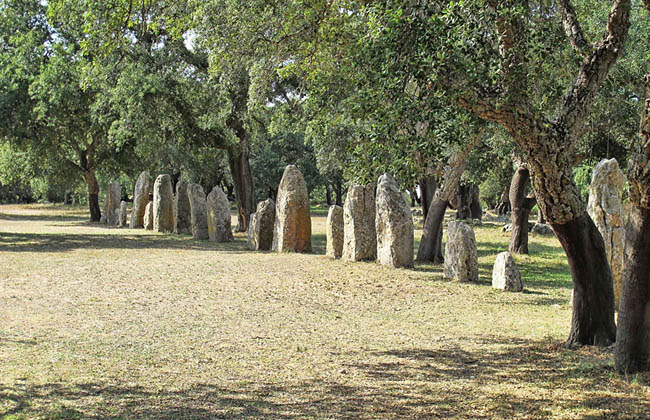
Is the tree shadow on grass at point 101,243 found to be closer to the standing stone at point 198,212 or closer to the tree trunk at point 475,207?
the standing stone at point 198,212

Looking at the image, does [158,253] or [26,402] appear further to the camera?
[158,253]

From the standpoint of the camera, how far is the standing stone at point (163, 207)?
84.4ft

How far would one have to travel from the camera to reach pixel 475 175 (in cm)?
2775

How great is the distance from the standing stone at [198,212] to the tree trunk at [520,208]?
410 inches

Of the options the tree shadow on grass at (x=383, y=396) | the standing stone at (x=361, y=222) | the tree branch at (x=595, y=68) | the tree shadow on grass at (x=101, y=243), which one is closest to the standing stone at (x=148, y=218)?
the tree shadow on grass at (x=101, y=243)

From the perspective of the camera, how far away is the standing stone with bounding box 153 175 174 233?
1013 inches

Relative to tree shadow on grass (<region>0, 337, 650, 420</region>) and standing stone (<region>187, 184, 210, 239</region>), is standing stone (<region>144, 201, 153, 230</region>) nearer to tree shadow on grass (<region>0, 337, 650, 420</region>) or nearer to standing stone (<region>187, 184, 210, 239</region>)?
standing stone (<region>187, 184, 210, 239</region>)

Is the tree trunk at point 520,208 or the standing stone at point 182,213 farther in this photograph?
the standing stone at point 182,213

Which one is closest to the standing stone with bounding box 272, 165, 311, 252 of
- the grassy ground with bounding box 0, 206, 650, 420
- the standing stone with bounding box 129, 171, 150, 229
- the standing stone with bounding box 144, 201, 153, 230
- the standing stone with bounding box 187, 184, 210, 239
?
the grassy ground with bounding box 0, 206, 650, 420

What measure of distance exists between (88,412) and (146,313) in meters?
4.24

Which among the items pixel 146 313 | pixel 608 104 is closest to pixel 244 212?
pixel 608 104

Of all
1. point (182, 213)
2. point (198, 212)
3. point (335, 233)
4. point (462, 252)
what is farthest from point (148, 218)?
point (462, 252)

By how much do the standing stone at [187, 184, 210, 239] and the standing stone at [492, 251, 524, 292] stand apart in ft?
42.2

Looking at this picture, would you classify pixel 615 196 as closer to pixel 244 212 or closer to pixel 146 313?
pixel 146 313
